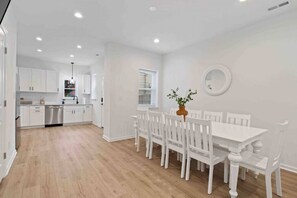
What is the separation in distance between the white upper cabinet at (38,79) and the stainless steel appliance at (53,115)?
816mm

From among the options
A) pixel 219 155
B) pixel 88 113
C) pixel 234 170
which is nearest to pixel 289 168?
pixel 219 155

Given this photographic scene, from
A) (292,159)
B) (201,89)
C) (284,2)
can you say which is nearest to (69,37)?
(201,89)

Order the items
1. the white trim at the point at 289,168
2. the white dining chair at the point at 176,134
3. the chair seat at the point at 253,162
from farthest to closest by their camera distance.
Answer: the white trim at the point at 289,168 < the white dining chair at the point at 176,134 < the chair seat at the point at 253,162

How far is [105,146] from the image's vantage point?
3.64 metres

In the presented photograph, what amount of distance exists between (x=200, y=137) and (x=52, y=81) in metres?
6.27

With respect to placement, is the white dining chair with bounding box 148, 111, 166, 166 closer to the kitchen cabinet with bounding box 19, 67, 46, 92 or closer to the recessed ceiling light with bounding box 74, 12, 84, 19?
the recessed ceiling light with bounding box 74, 12, 84, 19

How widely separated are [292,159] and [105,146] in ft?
12.1

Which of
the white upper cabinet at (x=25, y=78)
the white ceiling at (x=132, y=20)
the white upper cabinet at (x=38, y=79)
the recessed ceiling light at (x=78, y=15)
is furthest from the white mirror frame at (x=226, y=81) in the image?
the white upper cabinet at (x=25, y=78)

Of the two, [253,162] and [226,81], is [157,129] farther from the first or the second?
[226,81]

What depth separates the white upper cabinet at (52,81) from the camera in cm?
598

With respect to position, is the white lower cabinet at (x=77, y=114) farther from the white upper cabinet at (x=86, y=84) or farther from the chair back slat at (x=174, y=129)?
the chair back slat at (x=174, y=129)

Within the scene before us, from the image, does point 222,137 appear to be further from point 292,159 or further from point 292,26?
A: point 292,26

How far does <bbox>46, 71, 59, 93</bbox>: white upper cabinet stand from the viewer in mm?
5980

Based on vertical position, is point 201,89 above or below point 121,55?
below
